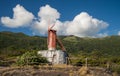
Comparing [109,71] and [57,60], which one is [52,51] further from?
[109,71]

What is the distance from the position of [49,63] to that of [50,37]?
4.59m

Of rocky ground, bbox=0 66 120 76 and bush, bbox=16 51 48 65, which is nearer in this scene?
rocky ground, bbox=0 66 120 76

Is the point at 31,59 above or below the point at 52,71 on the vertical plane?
above

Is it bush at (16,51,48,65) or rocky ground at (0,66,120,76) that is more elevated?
bush at (16,51,48,65)

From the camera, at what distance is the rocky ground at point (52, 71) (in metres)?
30.1

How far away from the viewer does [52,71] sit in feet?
102

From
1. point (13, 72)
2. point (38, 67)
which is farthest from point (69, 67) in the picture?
point (13, 72)

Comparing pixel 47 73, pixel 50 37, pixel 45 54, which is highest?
pixel 50 37

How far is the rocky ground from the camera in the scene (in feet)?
98.7

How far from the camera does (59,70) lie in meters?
31.8

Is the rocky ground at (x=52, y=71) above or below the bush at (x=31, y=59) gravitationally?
below

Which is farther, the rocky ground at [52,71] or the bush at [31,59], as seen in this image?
the bush at [31,59]

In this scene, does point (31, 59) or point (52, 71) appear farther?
point (31, 59)

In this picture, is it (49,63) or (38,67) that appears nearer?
(38,67)
